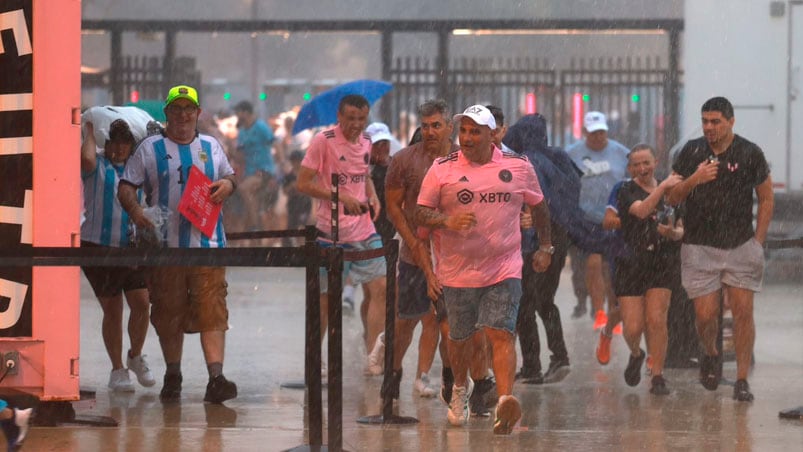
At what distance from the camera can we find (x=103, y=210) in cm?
1018

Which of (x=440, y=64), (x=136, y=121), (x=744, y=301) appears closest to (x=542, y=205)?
(x=744, y=301)

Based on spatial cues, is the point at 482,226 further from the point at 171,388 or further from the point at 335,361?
the point at 171,388

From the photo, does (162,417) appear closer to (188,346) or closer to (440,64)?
(188,346)

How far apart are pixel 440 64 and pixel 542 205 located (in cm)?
1192

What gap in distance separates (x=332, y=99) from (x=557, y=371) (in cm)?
305

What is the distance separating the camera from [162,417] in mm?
9242

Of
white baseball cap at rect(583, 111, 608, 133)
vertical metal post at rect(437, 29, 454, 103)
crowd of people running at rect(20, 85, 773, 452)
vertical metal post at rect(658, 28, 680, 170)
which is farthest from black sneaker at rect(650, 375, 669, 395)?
vertical metal post at rect(437, 29, 454, 103)

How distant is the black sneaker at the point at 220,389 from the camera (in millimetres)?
9664

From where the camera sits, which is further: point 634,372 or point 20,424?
point 634,372

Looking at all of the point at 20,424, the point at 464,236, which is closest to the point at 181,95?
the point at 464,236

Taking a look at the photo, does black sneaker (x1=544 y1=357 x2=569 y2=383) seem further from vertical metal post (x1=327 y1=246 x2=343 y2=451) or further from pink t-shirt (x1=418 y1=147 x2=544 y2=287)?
vertical metal post (x1=327 y1=246 x2=343 y2=451)

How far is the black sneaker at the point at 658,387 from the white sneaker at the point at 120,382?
11.0 ft

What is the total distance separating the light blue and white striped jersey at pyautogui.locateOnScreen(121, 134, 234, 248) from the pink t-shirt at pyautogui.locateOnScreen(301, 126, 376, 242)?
4.10ft

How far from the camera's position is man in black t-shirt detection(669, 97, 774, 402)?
1016 cm
